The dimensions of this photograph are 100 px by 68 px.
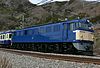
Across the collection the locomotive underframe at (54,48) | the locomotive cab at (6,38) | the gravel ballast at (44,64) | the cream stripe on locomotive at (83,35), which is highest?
the locomotive cab at (6,38)

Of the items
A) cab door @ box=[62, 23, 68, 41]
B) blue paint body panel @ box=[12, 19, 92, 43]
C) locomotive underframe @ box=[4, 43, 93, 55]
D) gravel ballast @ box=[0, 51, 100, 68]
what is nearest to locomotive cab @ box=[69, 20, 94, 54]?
blue paint body panel @ box=[12, 19, 92, 43]

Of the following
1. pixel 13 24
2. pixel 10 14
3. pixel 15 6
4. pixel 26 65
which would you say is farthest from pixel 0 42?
pixel 15 6

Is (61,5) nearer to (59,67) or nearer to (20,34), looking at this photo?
(20,34)

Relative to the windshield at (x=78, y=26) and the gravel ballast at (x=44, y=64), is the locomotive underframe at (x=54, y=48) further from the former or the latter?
the gravel ballast at (x=44, y=64)

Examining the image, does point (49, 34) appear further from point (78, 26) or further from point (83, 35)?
point (83, 35)

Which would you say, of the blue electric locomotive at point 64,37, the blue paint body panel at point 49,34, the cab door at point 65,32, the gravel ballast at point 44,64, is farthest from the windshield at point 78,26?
the gravel ballast at point 44,64

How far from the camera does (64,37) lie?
1027 inches

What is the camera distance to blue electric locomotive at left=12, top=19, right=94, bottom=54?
24406 mm

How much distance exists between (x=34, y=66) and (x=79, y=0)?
103 metres

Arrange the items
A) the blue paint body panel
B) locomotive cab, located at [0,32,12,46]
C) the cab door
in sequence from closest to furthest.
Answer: the blue paint body panel < the cab door < locomotive cab, located at [0,32,12,46]

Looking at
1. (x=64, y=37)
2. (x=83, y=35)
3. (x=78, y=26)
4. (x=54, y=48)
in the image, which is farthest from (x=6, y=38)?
(x=83, y=35)

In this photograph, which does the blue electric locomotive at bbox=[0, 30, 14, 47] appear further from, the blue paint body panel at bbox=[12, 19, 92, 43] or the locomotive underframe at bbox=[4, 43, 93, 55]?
the locomotive underframe at bbox=[4, 43, 93, 55]

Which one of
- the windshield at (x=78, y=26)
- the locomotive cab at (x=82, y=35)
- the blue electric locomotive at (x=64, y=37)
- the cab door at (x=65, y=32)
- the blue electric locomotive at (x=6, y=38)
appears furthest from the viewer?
the blue electric locomotive at (x=6, y=38)

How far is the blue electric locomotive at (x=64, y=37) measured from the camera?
80.1ft
